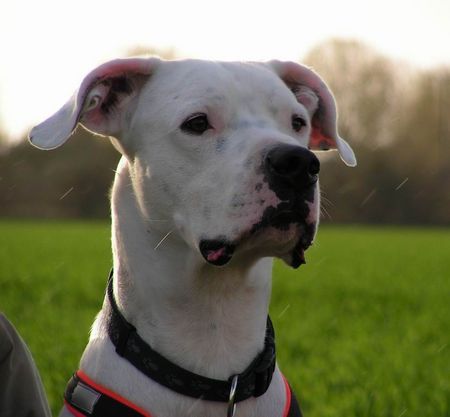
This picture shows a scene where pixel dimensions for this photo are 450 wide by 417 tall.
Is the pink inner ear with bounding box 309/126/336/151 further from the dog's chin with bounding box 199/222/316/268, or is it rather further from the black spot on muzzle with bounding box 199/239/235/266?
the black spot on muzzle with bounding box 199/239/235/266

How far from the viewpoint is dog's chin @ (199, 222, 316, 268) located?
3.28 meters

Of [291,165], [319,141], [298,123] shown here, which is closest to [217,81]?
[298,123]

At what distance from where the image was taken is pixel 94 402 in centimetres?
346

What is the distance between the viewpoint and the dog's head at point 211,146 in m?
3.24

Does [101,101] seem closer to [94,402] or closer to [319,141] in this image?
[319,141]

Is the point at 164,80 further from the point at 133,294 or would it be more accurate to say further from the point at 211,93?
the point at 133,294

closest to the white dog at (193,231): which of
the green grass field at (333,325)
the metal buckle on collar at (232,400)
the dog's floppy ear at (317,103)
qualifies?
the metal buckle on collar at (232,400)

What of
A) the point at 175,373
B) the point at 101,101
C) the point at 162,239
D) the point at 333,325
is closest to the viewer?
the point at 175,373

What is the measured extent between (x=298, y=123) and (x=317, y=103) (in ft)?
1.61

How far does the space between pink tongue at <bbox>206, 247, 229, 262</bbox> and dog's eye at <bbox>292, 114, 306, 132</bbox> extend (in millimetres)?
832

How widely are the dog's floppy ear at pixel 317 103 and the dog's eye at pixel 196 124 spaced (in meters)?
0.76

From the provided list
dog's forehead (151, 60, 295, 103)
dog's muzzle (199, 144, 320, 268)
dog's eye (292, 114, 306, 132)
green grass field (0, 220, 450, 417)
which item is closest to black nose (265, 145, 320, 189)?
dog's muzzle (199, 144, 320, 268)

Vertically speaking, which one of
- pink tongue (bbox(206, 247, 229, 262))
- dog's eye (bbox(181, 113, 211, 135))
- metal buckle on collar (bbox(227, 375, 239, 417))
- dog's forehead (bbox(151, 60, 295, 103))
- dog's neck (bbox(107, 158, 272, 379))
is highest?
dog's forehead (bbox(151, 60, 295, 103))

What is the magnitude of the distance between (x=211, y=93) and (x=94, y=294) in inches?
334
